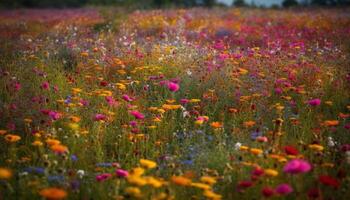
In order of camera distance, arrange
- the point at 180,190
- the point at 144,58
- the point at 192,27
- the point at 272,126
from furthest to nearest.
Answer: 1. the point at 192,27
2. the point at 144,58
3. the point at 272,126
4. the point at 180,190

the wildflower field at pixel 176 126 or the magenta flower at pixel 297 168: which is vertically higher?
the magenta flower at pixel 297 168

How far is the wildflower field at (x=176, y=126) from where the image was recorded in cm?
319

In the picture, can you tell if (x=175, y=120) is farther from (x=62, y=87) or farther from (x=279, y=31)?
(x=279, y=31)

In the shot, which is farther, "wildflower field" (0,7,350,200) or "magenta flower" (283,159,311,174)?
"wildflower field" (0,7,350,200)

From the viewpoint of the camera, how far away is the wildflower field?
3.19 metres

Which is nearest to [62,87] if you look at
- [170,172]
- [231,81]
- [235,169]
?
[231,81]

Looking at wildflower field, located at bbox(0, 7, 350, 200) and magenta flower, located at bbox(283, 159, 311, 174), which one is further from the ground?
magenta flower, located at bbox(283, 159, 311, 174)

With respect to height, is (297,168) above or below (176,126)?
above

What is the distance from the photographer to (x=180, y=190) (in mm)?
3332

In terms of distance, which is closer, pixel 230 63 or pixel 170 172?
pixel 170 172

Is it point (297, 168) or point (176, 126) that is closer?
point (297, 168)

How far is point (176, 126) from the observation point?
4.98 meters

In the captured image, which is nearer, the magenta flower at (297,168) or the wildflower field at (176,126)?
the magenta flower at (297,168)

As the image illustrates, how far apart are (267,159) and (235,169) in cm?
29
